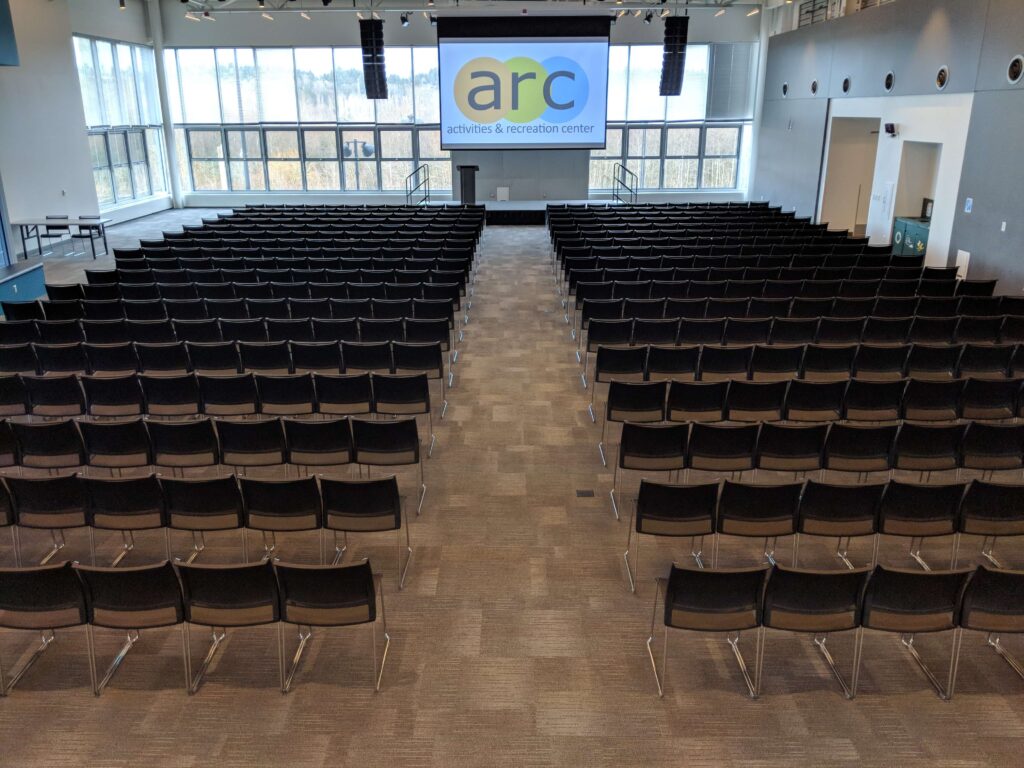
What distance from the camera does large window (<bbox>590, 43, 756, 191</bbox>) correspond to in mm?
22641

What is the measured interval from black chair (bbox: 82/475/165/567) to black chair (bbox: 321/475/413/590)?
109cm

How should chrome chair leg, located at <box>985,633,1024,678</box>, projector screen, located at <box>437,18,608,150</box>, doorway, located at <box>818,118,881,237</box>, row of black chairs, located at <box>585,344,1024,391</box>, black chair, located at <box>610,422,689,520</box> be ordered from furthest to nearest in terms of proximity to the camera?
projector screen, located at <box>437,18,608,150</box>, doorway, located at <box>818,118,881,237</box>, row of black chairs, located at <box>585,344,1024,391</box>, black chair, located at <box>610,422,689,520</box>, chrome chair leg, located at <box>985,633,1024,678</box>

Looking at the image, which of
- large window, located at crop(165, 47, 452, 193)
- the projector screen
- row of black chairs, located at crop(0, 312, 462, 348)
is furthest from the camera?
large window, located at crop(165, 47, 452, 193)

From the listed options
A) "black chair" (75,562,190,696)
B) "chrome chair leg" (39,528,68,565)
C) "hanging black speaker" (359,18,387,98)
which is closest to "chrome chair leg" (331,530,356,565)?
"black chair" (75,562,190,696)

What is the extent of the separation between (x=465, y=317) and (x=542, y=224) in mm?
10205

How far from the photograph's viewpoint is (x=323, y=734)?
12.2 ft

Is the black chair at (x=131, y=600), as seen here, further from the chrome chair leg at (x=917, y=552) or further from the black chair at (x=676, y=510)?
the chrome chair leg at (x=917, y=552)

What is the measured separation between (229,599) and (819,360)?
19.2ft

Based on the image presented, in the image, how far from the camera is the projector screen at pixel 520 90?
18.7 metres

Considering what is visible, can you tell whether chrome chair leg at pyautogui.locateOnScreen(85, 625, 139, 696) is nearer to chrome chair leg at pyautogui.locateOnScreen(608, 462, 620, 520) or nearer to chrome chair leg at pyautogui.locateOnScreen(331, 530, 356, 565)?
chrome chair leg at pyautogui.locateOnScreen(331, 530, 356, 565)

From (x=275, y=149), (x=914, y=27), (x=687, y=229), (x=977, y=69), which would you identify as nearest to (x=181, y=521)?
(x=687, y=229)

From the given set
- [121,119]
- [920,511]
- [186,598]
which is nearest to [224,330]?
[186,598]

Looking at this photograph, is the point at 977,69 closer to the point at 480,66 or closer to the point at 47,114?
the point at 480,66

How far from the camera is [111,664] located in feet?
13.8
